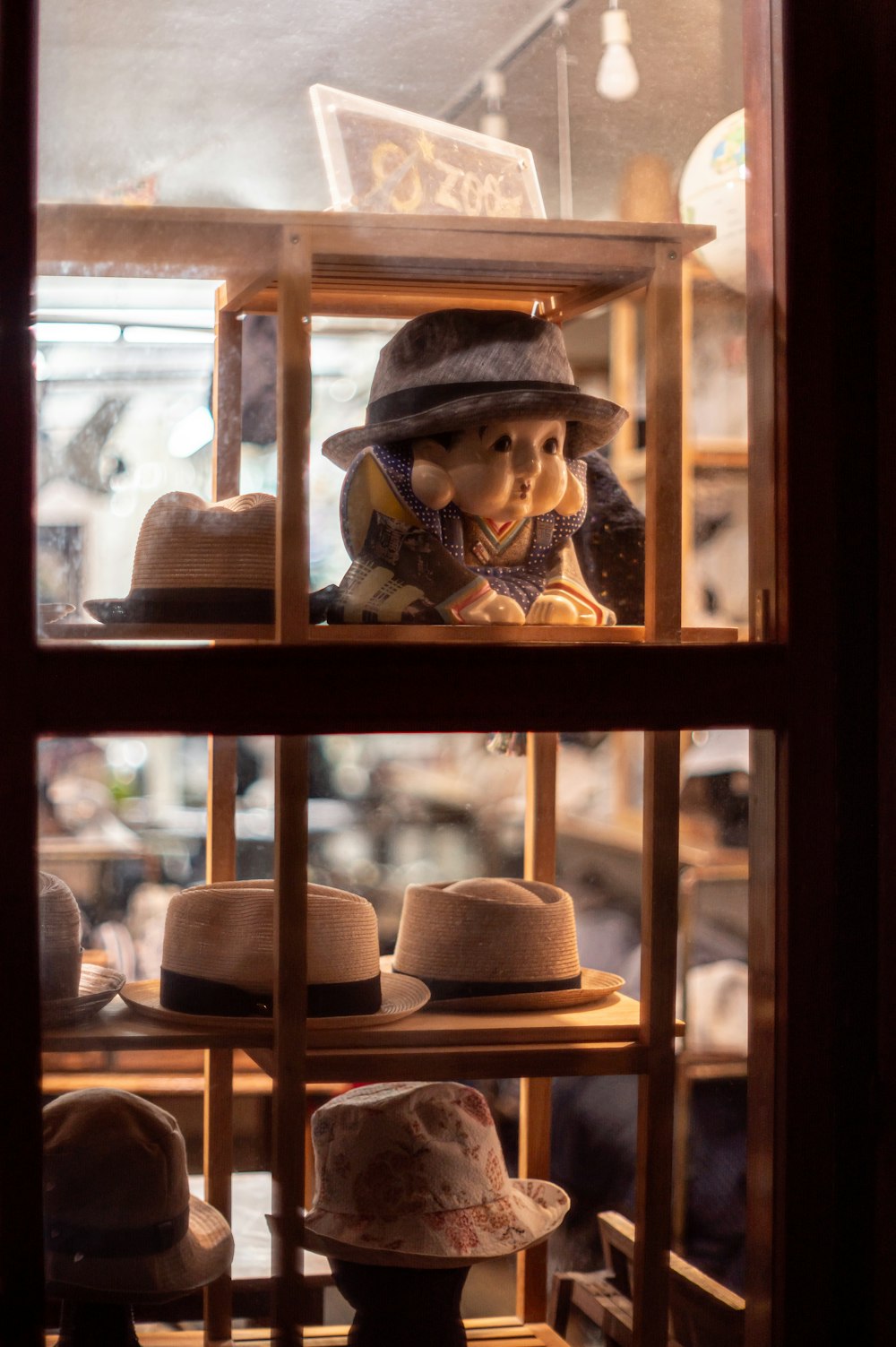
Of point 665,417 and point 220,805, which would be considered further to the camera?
point 665,417

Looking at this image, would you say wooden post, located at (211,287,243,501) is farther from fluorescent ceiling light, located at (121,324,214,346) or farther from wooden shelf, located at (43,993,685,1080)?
wooden shelf, located at (43,993,685,1080)

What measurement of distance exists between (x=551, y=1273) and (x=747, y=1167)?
174 mm

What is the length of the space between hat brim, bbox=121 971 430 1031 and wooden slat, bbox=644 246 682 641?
13.2 inches

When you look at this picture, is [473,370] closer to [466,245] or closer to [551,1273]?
[466,245]

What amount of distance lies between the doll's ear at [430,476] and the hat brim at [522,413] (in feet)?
0.04

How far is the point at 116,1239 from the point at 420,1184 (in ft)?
0.75

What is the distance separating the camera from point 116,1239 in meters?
0.88

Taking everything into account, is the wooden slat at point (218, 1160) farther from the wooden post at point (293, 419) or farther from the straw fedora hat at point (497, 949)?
the wooden post at point (293, 419)

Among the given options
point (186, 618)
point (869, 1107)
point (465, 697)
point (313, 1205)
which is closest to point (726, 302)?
point (465, 697)

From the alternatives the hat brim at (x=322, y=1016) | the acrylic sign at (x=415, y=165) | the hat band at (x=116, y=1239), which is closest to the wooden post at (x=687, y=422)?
the acrylic sign at (x=415, y=165)

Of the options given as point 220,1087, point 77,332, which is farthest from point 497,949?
point 77,332

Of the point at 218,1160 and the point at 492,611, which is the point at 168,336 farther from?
the point at 218,1160

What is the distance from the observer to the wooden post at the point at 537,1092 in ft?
3.08

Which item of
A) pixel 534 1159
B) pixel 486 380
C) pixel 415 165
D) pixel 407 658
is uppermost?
pixel 415 165
